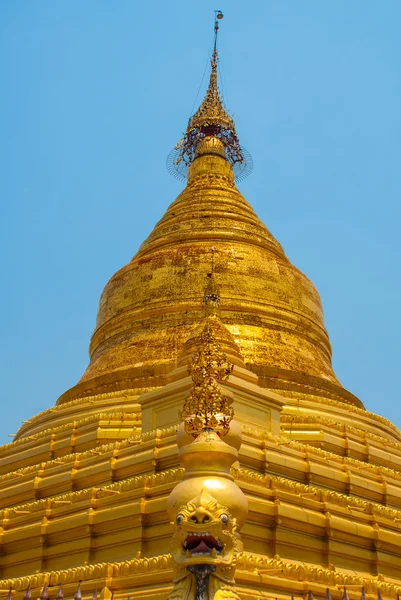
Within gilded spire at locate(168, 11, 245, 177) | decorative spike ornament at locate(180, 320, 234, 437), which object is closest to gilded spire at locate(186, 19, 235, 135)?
gilded spire at locate(168, 11, 245, 177)

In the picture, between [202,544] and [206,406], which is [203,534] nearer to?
[202,544]

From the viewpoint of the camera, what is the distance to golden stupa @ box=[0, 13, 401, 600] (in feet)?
Result: 26.8

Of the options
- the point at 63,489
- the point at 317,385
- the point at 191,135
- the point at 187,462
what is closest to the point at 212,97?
the point at 191,135

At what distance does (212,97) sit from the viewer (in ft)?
112

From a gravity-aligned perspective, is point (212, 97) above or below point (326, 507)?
above

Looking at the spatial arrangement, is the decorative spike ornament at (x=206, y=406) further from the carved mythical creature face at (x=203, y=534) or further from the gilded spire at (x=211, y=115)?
the gilded spire at (x=211, y=115)

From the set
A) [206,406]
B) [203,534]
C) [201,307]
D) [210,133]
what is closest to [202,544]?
[203,534]

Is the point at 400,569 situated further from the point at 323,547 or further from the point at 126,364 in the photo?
the point at 126,364

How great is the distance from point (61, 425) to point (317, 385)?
6403mm

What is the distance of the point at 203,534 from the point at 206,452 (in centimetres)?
91

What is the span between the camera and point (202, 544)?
6.96 metres

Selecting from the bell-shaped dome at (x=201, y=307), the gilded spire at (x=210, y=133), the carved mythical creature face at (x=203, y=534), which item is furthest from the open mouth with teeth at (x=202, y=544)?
the gilded spire at (x=210, y=133)

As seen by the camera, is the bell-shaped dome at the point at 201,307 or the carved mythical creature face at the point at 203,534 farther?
the bell-shaped dome at the point at 201,307

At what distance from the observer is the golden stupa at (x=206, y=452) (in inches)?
322
